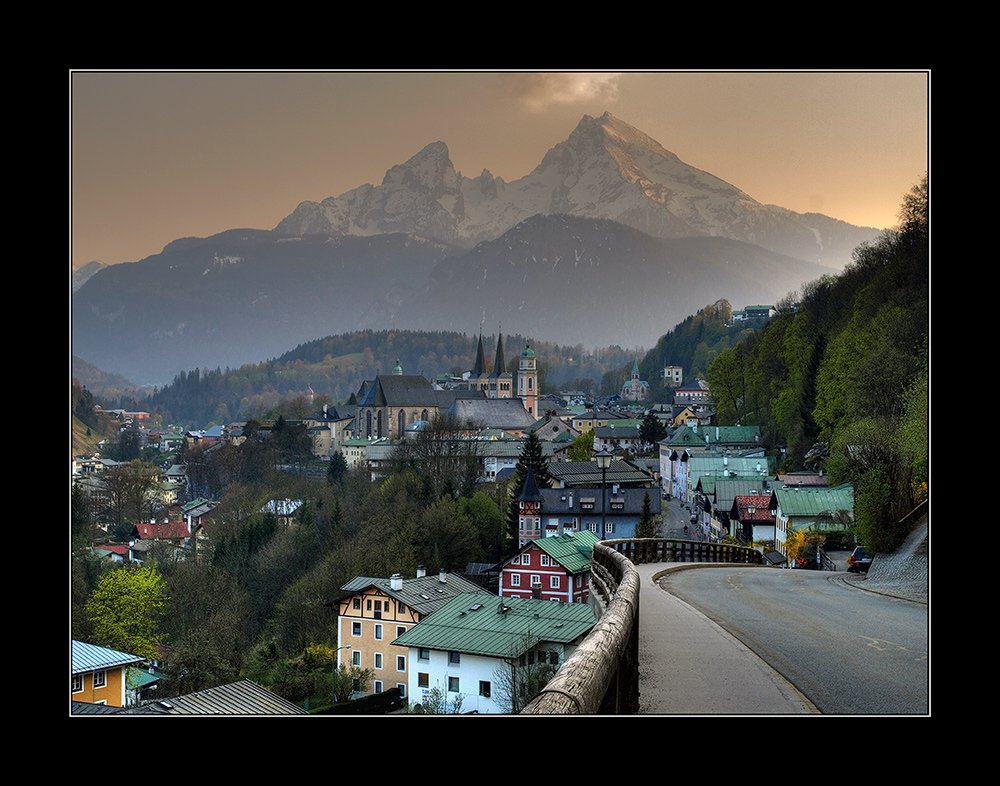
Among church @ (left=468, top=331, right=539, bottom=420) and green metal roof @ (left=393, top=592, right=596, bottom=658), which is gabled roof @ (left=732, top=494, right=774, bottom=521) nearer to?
green metal roof @ (left=393, top=592, right=596, bottom=658)

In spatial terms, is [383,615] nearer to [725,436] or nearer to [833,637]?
[833,637]

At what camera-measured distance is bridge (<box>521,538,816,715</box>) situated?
350 cm

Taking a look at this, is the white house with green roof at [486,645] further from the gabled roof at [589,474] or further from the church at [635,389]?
the church at [635,389]

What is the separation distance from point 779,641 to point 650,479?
49014mm

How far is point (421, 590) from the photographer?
34.4m

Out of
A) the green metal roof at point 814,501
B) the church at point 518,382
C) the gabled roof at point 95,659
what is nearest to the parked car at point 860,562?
the green metal roof at point 814,501

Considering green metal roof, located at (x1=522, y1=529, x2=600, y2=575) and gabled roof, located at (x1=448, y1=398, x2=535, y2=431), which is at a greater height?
gabled roof, located at (x1=448, y1=398, x2=535, y2=431)

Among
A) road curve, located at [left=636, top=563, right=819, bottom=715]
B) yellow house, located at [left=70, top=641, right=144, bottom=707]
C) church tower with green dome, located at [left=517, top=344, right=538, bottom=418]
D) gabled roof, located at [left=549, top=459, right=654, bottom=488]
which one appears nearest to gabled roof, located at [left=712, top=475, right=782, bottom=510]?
gabled roof, located at [left=549, top=459, right=654, bottom=488]

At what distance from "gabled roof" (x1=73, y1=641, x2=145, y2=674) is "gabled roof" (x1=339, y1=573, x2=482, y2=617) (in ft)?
30.0

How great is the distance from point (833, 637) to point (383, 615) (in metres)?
27.0

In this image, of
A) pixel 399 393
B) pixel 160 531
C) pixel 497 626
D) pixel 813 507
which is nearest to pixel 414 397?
pixel 399 393

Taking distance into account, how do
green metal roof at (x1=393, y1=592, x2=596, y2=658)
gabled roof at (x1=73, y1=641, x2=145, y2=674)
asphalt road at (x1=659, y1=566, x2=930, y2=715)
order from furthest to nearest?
gabled roof at (x1=73, y1=641, x2=145, y2=674)
green metal roof at (x1=393, y1=592, x2=596, y2=658)
asphalt road at (x1=659, y1=566, x2=930, y2=715)

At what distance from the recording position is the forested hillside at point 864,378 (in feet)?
62.6

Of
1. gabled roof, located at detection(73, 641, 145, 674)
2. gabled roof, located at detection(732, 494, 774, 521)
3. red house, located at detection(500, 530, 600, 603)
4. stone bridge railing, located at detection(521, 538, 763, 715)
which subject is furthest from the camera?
gabled roof, located at detection(732, 494, 774, 521)
